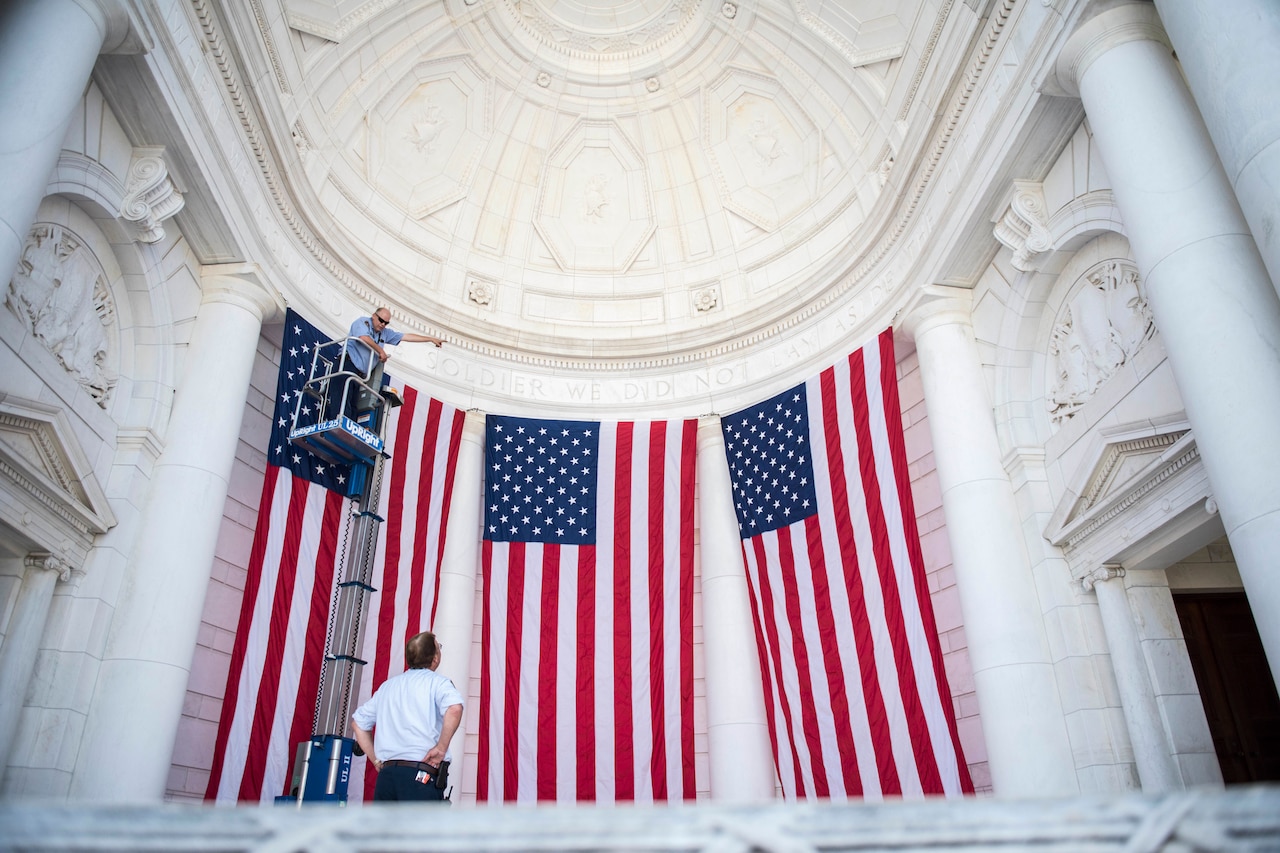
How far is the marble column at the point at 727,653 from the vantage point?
12.7m

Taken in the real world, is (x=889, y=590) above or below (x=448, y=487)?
below

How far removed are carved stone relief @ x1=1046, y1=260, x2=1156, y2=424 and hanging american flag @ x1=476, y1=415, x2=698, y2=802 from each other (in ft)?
20.9

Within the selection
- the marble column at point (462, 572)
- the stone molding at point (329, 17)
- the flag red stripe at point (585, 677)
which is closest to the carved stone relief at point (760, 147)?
the stone molding at point (329, 17)

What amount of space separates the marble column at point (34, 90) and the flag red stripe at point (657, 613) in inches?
386

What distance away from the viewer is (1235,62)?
6.10 metres

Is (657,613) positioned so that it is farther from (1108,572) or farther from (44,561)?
(44,561)

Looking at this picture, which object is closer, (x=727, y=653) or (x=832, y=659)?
(x=832, y=659)

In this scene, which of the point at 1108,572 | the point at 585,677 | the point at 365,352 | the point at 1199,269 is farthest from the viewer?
the point at 585,677

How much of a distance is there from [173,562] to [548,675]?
5911mm

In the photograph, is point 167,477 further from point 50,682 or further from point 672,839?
point 672,839

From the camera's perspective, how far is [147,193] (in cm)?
961

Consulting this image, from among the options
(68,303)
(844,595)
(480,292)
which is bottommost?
(844,595)

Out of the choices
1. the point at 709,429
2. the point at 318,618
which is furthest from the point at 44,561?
the point at 709,429

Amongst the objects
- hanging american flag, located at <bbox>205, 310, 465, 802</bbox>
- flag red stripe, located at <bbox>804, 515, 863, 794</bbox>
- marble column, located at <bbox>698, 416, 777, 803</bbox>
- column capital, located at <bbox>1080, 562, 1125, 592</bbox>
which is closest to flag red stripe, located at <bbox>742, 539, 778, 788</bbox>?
marble column, located at <bbox>698, 416, 777, 803</bbox>
